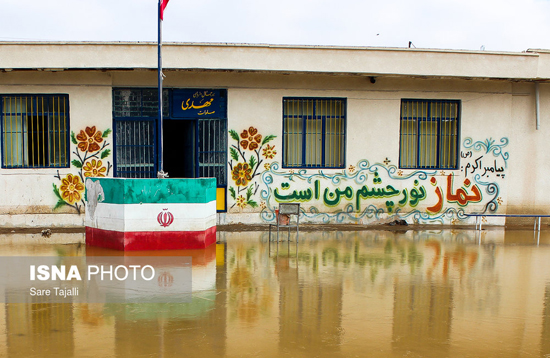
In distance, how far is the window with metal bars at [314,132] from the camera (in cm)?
1450

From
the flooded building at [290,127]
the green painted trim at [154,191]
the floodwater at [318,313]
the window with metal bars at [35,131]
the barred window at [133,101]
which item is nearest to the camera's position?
the floodwater at [318,313]

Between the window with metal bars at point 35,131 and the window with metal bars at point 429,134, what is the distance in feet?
29.6

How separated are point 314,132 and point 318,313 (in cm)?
864

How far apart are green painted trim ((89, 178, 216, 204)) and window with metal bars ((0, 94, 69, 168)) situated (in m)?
3.97

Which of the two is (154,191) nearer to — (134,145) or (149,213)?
(149,213)

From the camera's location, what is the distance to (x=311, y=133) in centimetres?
1459

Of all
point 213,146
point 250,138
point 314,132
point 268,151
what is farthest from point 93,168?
point 314,132

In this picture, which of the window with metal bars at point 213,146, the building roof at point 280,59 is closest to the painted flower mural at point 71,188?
the building roof at point 280,59

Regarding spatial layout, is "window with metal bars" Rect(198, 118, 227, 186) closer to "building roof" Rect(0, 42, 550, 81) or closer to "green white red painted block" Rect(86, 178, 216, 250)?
"building roof" Rect(0, 42, 550, 81)

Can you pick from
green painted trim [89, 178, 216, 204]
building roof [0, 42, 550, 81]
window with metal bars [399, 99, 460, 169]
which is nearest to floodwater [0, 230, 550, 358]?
green painted trim [89, 178, 216, 204]

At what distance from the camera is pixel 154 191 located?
10.2 meters

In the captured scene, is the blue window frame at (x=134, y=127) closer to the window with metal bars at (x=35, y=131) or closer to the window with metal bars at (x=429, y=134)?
the window with metal bars at (x=35, y=131)

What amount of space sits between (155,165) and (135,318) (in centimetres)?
845

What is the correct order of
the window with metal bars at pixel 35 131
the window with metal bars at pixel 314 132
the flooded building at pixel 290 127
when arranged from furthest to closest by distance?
1. the window with metal bars at pixel 314 132
2. the window with metal bars at pixel 35 131
3. the flooded building at pixel 290 127
